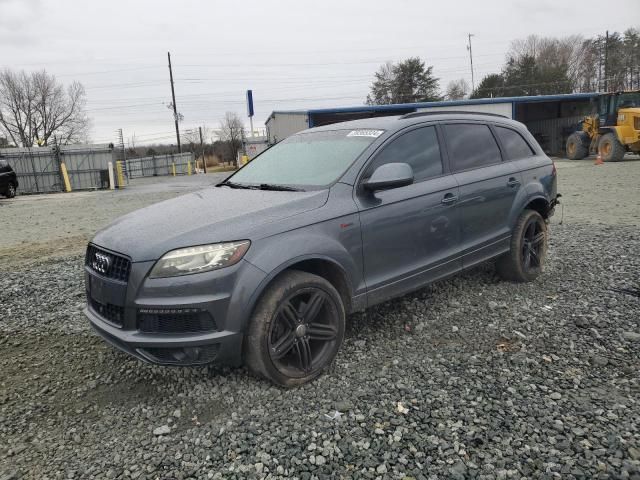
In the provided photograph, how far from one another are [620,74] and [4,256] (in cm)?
7042

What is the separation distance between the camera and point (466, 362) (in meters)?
3.30

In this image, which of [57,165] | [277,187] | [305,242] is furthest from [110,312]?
[57,165]

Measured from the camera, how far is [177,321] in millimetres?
2734

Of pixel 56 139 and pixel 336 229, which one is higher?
pixel 56 139

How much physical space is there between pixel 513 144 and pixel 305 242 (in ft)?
9.56

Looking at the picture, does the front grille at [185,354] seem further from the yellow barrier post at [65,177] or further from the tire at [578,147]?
the yellow barrier post at [65,177]

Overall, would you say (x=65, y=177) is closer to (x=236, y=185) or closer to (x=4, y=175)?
(x=4, y=175)

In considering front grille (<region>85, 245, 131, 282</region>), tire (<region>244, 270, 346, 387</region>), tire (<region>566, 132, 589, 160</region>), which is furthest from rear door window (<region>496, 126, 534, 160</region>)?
tire (<region>566, 132, 589, 160</region>)

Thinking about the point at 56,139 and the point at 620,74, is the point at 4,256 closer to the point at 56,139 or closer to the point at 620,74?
the point at 56,139

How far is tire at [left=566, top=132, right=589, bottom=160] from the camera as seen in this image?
23141 millimetres

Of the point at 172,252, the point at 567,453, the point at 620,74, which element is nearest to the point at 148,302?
the point at 172,252

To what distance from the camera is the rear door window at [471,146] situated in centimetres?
420

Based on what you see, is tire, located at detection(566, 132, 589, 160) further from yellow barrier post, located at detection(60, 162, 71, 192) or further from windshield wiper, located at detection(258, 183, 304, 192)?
yellow barrier post, located at detection(60, 162, 71, 192)

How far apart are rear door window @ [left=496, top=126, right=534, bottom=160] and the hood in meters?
2.36
